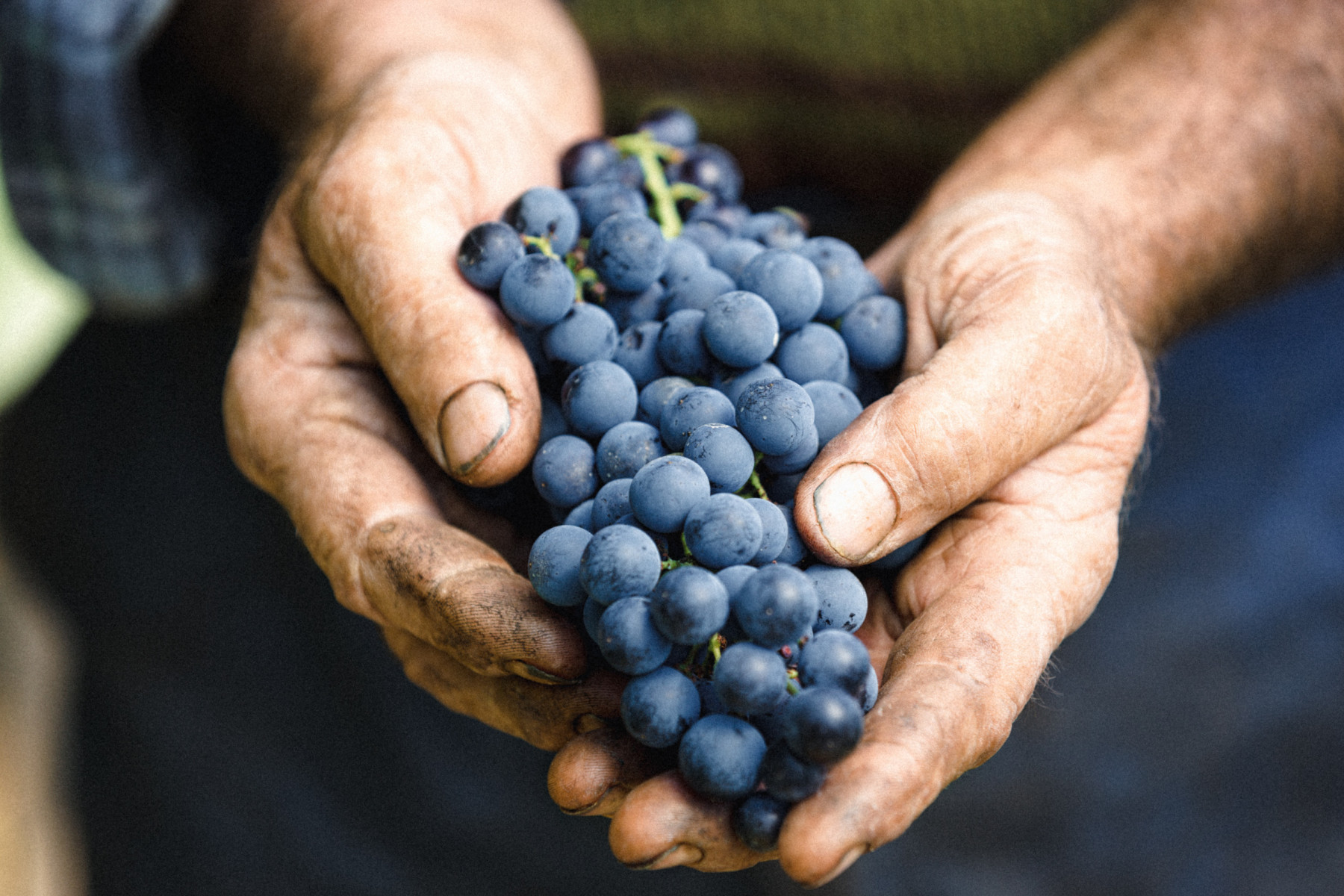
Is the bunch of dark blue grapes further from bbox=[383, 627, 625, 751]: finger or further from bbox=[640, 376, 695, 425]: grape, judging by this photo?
bbox=[383, 627, 625, 751]: finger

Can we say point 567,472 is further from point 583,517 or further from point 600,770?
point 600,770

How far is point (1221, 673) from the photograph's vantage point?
2230 millimetres

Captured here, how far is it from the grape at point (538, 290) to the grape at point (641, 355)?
94 millimetres

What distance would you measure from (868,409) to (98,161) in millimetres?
1683

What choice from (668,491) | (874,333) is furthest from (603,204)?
(668,491)

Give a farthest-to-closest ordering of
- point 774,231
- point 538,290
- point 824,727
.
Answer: point 774,231
point 538,290
point 824,727

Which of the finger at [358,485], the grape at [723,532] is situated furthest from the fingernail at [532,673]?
the grape at [723,532]

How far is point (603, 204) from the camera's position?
1.29 metres

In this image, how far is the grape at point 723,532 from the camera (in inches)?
35.9

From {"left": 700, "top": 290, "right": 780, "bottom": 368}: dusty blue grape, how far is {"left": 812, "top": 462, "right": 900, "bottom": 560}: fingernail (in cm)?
19

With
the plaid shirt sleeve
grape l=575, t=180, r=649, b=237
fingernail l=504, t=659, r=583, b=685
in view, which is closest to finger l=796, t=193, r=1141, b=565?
fingernail l=504, t=659, r=583, b=685

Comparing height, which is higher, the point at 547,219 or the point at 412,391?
the point at 547,219

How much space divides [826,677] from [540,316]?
0.57m

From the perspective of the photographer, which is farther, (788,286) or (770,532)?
(788,286)
